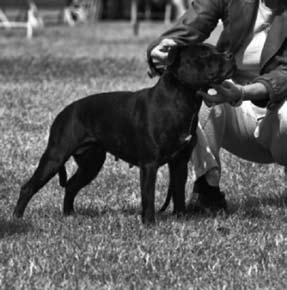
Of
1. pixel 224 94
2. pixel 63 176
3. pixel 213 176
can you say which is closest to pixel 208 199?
pixel 213 176

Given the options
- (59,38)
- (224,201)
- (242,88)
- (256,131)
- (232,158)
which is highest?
(242,88)

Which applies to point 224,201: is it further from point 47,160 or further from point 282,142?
point 47,160

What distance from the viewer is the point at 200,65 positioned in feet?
17.2

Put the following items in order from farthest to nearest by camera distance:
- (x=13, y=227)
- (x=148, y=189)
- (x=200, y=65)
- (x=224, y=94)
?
(x=13, y=227)
(x=148, y=189)
(x=224, y=94)
(x=200, y=65)

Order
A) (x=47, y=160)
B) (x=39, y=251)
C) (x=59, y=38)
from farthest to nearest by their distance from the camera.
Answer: (x=59, y=38) → (x=47, y=160) → (x=39, y=251)

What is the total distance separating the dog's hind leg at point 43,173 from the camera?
227 inches

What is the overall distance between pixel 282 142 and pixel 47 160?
135 cm

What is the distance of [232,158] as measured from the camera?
7.78 m

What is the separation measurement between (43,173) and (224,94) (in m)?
1.17

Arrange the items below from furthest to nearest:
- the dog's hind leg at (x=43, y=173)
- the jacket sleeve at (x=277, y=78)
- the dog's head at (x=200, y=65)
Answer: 1. the dog's hind leg at (x=43, y=173)
2. the jacket sleeve at (x=277, y=78)
3. the dog's head at (x=200, y=65)

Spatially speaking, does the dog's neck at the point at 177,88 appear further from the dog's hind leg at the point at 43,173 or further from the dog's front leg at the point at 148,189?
the dog's hind leg at the point at 43,173

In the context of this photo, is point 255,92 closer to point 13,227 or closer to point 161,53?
point 161,53

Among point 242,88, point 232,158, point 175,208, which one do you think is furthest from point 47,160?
point 232,158

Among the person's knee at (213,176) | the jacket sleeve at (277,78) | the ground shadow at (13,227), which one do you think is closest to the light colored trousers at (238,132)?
the person's knee at (213,176)
